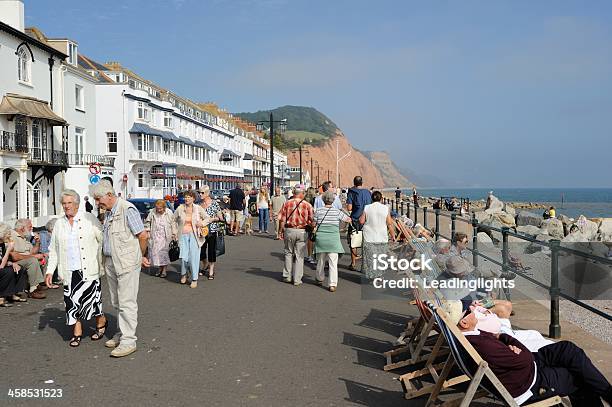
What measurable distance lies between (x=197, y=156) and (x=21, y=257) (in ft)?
197

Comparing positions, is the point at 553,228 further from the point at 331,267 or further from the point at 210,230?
the point at 210,230

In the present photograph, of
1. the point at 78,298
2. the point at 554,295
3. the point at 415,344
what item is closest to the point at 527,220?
the point at 554,295

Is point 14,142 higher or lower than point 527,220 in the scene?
higher

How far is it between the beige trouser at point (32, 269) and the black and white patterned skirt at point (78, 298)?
3.14 metres

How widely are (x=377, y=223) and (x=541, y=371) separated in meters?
6.49

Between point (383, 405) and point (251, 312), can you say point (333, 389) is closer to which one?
point (383, 405)

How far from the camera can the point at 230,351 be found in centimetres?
638

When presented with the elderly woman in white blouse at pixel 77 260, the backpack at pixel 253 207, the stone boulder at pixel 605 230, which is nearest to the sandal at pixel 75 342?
the elderly woman in white blouse at pixel 77 260

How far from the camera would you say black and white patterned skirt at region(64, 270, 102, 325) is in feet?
21.7

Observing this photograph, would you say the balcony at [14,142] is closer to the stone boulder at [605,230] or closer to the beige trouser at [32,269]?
the beige trouser at [32,269]

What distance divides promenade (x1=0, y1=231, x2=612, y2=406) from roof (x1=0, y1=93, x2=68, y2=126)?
2191 cm

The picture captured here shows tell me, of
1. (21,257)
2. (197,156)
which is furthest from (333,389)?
(197,156)

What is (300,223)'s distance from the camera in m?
10.6

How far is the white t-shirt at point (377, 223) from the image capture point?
35.3ft
